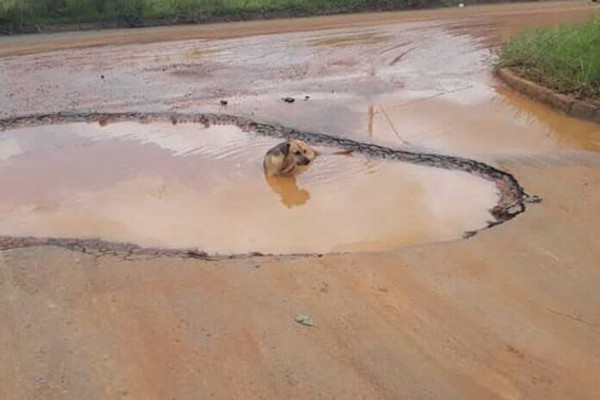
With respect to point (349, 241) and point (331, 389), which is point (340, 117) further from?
point (331, 389)

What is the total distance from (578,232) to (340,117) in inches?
154

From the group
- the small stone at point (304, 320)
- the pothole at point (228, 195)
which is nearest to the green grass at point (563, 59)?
the pothole at point (228, 195)

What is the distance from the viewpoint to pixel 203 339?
3830 millimetres

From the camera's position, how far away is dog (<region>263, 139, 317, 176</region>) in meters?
6.56

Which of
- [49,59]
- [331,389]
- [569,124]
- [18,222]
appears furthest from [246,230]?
[49,59]

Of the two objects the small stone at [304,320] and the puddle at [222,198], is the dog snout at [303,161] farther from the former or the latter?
the small stone at [304,320]

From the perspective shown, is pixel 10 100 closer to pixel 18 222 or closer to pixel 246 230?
pixel 18 222

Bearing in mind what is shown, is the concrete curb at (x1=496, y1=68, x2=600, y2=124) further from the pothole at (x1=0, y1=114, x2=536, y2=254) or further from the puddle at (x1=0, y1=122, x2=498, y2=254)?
the puddle at (x1=0, y1=122, x2=498, y2=254)

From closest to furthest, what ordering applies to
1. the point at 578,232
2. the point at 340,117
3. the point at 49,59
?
the point at 578,232 → the point at 340,117 → the point at 49,59

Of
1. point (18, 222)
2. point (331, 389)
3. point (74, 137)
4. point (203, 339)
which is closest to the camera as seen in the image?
point (331, 389)

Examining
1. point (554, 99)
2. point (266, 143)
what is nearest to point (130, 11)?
point (266, 143)

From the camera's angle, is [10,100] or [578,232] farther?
[10,100]

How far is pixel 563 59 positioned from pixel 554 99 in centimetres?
78

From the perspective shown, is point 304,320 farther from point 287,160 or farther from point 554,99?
point 554,99
